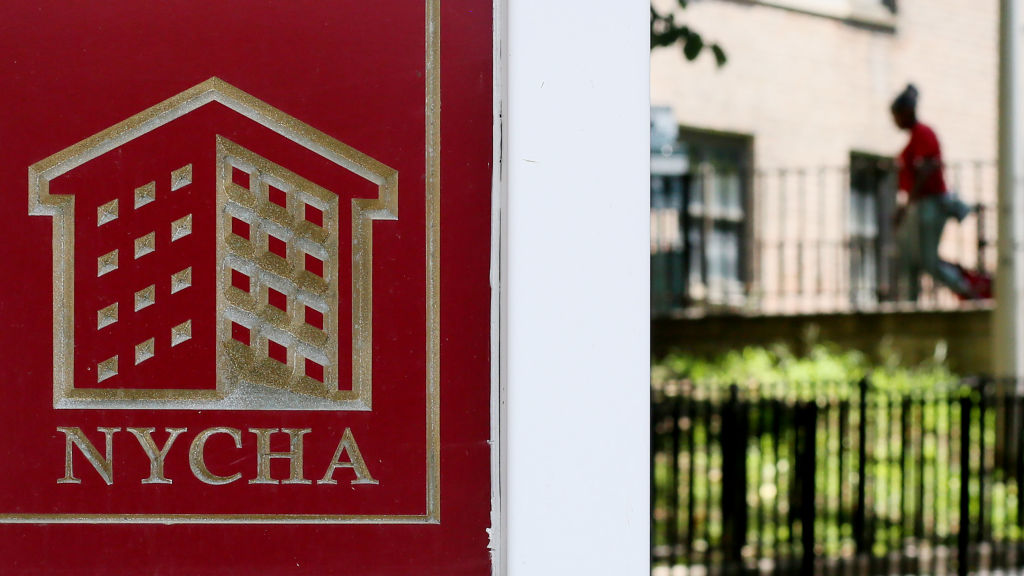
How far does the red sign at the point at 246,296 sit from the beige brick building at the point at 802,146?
7978 mm

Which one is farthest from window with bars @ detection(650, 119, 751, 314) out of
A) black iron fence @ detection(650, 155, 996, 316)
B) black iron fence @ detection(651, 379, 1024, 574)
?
black iron fence @ detection(651, 379, 1024, 574)

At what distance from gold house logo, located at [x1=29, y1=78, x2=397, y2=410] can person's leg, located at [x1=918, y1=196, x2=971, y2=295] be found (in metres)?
8.64

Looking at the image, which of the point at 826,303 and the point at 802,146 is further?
the point at 802,146

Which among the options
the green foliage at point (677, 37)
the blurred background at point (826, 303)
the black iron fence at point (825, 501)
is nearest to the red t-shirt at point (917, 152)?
the blurred background at point (826, 303)

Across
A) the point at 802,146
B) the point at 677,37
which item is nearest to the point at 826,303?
the point at 802,146

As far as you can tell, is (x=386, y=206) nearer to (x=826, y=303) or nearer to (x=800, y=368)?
(x=800, y=368)

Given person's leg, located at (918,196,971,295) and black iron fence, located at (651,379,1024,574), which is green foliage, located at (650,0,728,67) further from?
person's leg, located at (918,196,971,295)

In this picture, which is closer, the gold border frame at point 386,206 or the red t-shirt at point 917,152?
the gold border frame at point 386,206

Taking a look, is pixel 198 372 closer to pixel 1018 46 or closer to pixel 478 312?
pixel 478 312

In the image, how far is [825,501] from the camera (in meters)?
6.14

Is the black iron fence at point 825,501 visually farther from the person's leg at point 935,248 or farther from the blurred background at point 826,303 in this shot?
the person's leg at point 935,248

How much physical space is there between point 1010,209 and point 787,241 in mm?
3511

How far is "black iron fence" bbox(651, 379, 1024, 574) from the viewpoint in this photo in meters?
5.79

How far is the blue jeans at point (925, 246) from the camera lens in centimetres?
945
